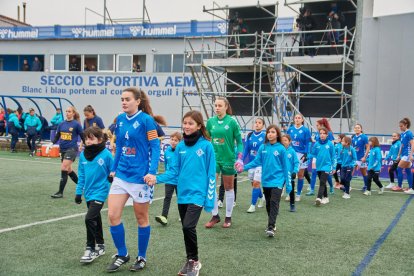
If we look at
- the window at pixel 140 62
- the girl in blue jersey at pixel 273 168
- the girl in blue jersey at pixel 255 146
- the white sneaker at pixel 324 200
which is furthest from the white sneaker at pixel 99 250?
the window at pixel 140 62

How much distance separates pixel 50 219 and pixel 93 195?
2531 mm

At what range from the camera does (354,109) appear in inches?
608

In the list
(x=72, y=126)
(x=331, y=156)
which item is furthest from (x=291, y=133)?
(x=72, y=126)

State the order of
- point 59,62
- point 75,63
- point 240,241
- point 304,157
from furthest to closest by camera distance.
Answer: point 59,62
point 75,63
point 304,157
point 240,241

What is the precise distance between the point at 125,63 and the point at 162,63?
2.26 meters

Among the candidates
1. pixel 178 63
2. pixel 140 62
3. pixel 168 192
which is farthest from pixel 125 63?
pixel 168 192

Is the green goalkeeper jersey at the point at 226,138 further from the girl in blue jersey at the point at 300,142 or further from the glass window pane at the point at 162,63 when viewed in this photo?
the glass window pane at the point at 162,63

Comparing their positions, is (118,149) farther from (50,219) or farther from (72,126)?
(72,126)

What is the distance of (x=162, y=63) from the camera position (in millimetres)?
26141

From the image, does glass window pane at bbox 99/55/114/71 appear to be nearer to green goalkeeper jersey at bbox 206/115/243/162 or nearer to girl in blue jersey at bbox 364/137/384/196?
girl in blue jersey at bbox 364/137/384/196

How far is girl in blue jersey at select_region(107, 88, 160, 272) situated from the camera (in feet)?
16.1

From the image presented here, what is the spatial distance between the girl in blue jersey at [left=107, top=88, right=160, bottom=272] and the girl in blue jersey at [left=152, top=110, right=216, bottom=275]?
0.23m

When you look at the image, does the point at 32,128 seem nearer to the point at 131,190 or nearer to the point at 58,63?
the point at 58,63

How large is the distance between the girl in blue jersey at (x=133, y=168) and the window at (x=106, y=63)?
22678mm
